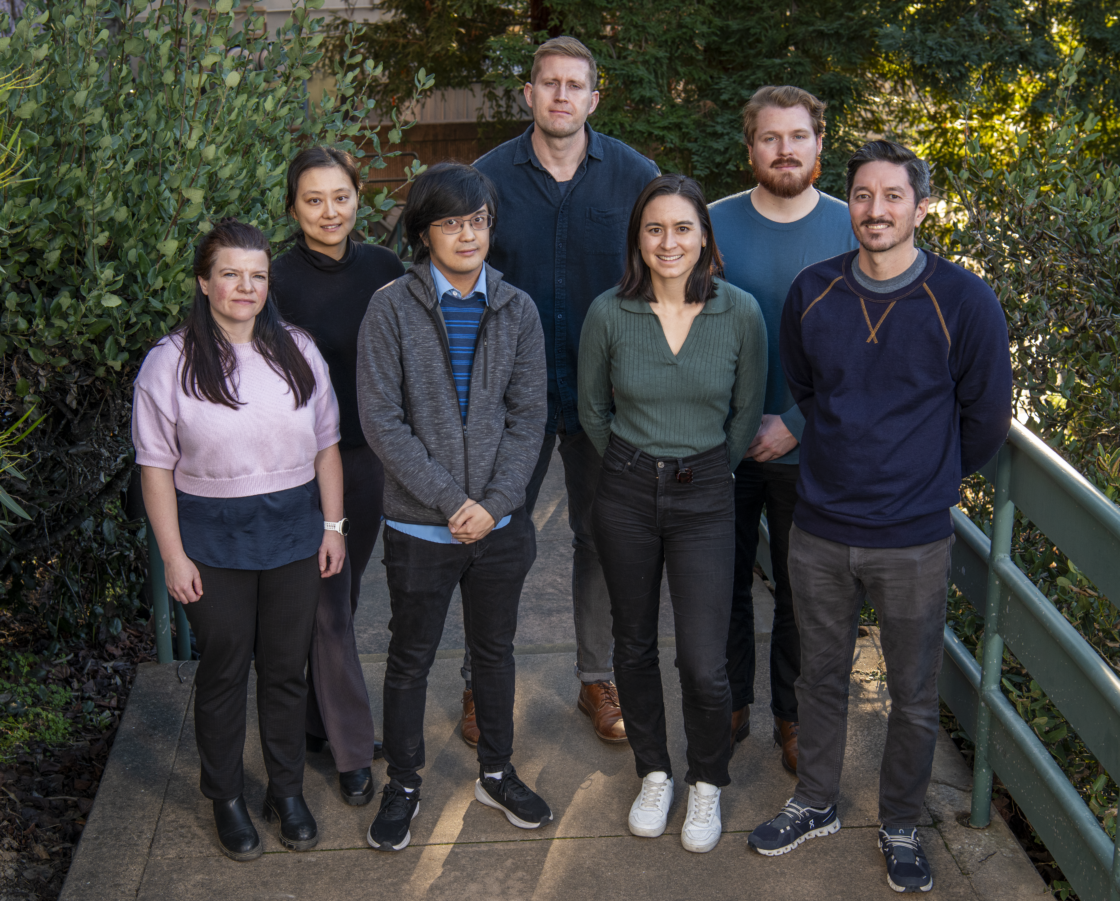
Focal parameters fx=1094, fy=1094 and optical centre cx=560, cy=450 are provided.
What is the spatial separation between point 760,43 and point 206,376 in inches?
289

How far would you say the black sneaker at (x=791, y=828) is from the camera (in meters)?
3.05

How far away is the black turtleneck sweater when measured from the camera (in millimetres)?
3230

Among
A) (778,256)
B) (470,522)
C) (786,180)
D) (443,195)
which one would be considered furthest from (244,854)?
(786,180)

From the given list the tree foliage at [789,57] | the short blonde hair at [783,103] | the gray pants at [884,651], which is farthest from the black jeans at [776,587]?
the tree foliage at [789,57]

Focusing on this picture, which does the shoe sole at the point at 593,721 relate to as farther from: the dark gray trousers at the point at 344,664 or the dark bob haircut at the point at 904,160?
the dark bob haircut at the point at 904,160

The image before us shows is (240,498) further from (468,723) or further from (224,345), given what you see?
(468,723)

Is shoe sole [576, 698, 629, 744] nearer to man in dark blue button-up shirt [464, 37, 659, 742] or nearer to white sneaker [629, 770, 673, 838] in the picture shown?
man in dark blue button-up shirt [464, 37, 659, 742]

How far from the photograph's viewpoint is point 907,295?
2.74m

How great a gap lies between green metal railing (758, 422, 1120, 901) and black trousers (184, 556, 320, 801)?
6.29 feet

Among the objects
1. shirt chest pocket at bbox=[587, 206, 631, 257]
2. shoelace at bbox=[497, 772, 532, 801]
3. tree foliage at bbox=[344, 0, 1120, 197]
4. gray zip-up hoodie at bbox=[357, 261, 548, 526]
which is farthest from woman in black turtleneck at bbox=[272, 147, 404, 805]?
tree foliage at bbox=[344, 0, 1120, 197]

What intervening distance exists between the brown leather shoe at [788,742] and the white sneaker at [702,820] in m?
0.40

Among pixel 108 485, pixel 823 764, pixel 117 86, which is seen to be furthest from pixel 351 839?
pixel 117 86

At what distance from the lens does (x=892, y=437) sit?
2.76 metres

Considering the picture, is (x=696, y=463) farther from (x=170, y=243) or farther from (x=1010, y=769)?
(x=170, y=243)
